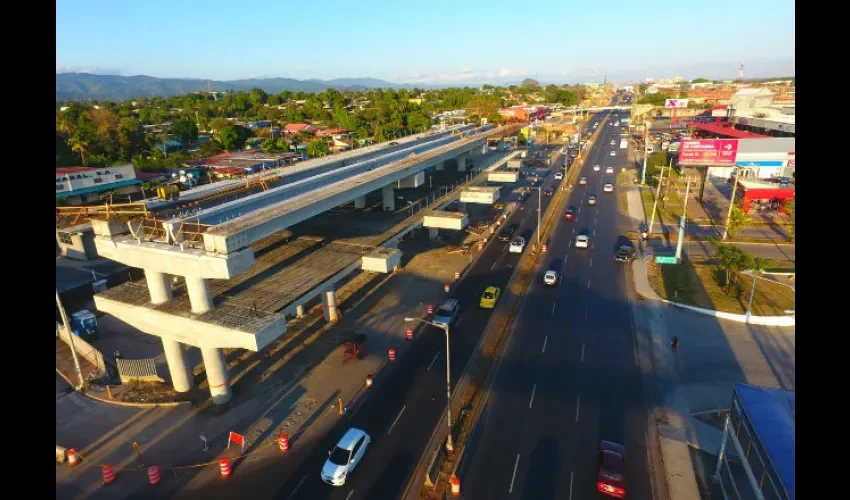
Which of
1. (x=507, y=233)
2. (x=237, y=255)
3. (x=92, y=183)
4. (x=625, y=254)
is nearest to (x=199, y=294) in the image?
(x=237, y=255)

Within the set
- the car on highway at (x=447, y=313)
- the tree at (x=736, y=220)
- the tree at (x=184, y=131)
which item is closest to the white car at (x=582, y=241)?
the tree at (x=736, y=220)

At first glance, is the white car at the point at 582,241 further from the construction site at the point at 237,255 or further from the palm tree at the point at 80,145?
the palm tree at the point at 80,145

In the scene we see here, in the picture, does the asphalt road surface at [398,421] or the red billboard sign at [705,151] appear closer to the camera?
the asphalt road surface at [398,421]

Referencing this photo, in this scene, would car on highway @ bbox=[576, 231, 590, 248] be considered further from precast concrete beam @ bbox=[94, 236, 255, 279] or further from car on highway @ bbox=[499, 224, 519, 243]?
precast concrete beam @ bbox=[94, 236, 255, 279]

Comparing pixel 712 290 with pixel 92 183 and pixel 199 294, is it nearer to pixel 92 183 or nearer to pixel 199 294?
pixel 199 294
